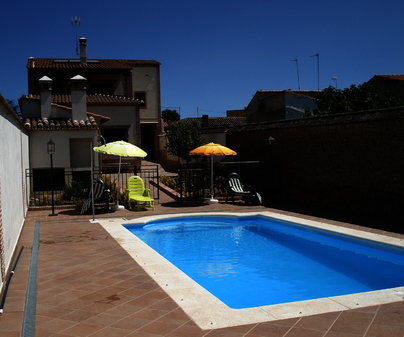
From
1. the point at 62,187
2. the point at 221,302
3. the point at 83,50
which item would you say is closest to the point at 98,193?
the point at 62,187

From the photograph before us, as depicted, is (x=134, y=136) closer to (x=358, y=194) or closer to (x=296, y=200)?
(x=296, y=200)

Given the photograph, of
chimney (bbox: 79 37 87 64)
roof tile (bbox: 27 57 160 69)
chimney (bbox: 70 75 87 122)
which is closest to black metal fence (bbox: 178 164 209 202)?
chimney (bbox: 70 75 87 122)

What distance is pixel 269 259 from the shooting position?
9648mm

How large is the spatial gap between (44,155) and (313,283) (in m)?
12.9

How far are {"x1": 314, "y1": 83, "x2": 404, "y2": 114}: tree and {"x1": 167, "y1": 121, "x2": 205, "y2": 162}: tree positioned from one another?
26.1 feet

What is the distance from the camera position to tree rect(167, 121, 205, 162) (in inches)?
979

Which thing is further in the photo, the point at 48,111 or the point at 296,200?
the point at 48,111

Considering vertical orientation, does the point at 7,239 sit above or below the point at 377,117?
below

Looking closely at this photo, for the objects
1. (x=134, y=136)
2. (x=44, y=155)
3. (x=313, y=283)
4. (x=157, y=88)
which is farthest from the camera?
(x=157, y=88)

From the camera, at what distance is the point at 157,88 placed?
37.5 metres

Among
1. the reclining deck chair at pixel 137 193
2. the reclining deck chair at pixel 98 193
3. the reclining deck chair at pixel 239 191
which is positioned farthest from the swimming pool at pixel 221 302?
the reclining deck chair at pixel 239 191

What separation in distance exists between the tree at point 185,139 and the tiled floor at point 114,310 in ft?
54.2

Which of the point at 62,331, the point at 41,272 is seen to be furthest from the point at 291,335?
the point at 41,272

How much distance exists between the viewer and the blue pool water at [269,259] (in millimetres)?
7484
